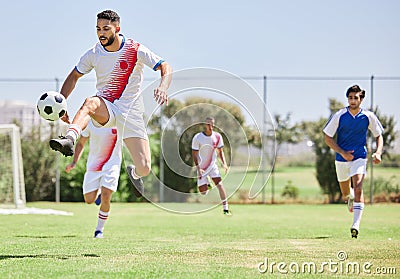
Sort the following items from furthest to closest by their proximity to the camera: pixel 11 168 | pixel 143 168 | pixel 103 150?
pixel 11 168 → pixel 103 150 → pixel 143 168

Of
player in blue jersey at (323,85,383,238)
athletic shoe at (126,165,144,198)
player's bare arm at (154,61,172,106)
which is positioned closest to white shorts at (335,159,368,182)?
player in blue jersey at (323,85,383,238)

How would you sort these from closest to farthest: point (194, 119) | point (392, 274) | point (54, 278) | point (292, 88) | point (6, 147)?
point (54, 278), point (392, 274), point (194, 119), point (6, 147), point (292, 88)

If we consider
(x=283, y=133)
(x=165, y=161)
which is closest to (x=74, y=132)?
(x=165, y=161)

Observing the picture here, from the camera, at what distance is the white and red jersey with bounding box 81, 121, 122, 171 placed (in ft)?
35.8

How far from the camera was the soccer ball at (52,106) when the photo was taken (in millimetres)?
7316

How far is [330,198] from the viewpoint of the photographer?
22547 millimetres

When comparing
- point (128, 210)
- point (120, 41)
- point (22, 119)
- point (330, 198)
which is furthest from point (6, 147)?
point (120, 41)

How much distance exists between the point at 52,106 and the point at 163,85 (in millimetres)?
1215

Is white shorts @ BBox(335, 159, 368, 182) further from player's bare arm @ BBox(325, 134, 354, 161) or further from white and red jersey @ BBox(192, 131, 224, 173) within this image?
white and red jersey @ BBox(192, 131, 224, 173)

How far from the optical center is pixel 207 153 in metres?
14.6

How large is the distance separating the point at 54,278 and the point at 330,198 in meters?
18.0

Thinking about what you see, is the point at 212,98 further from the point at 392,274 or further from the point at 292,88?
the point at 392,274

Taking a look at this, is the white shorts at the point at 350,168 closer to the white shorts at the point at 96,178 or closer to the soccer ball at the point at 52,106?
the white shorts at the point at 96,178

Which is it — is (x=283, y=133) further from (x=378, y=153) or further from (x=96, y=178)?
(x=378, y=153)
